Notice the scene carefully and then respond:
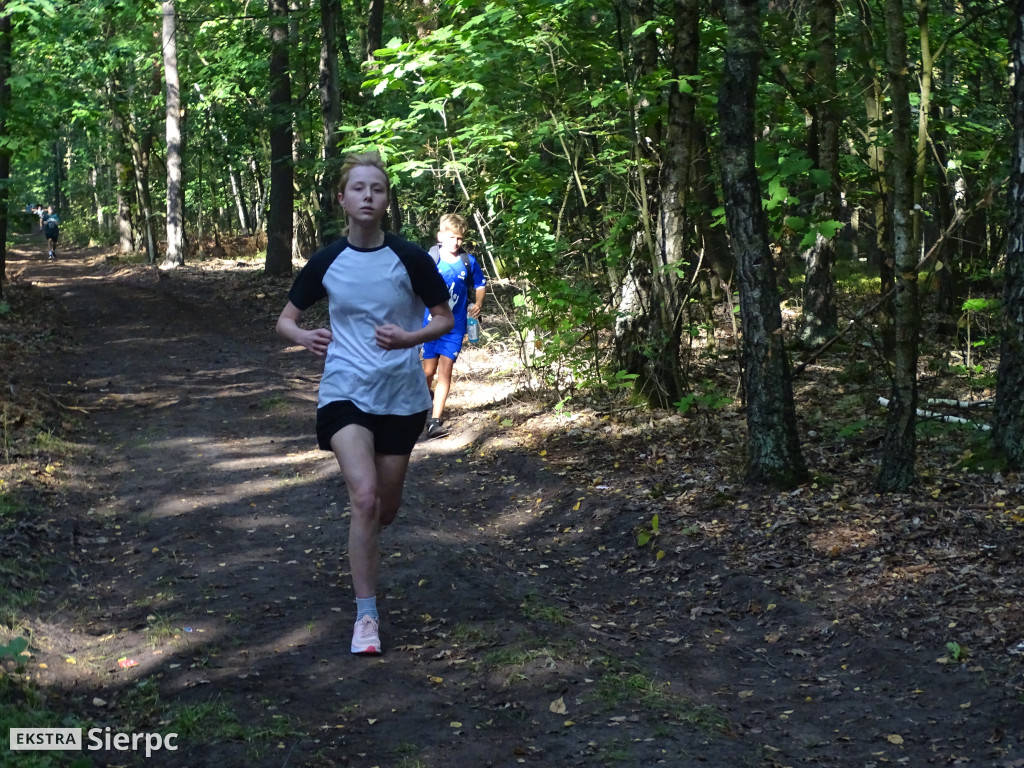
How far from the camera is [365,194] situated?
15.1ft

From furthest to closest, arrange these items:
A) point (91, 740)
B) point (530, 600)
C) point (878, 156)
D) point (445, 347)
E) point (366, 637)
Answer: point (878, 156)
point (445, 347)
point (530, 600)
point (366, 637)
point (91, 740)

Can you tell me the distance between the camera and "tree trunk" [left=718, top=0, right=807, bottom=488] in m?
6.84

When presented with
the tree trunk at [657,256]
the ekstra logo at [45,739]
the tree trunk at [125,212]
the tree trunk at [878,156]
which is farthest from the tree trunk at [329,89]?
the tree trunk at [125,212]

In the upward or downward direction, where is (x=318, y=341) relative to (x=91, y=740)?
upward

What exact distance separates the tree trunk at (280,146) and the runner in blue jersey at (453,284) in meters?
12.4

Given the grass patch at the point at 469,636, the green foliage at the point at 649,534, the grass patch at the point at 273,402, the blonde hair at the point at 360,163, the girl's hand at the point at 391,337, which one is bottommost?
the green foliage at the point at 649,534

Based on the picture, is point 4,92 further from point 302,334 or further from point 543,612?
point 543,612

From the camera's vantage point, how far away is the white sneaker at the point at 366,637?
4.77m

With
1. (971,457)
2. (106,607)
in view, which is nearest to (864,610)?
(971,457)

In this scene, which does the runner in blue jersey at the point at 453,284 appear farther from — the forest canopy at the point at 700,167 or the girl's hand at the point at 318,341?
the girl's hand at the point at 318,341

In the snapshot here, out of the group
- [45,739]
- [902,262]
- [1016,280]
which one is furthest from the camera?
[902,262]

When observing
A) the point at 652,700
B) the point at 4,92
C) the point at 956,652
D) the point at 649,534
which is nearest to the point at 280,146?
the point at 4,92

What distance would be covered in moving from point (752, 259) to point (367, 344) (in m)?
3.38

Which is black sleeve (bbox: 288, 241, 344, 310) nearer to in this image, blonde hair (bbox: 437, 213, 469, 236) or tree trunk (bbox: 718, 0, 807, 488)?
tree trunk (bbox: 718, 0, 807, 488)
